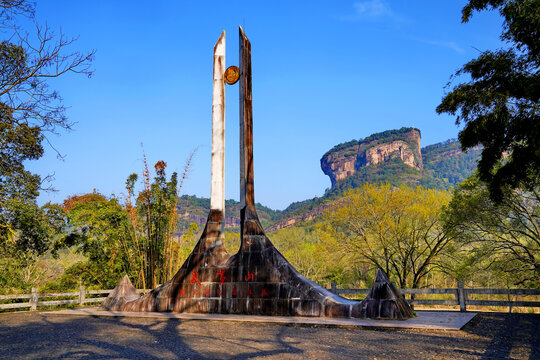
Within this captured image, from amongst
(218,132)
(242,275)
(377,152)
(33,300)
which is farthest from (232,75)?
(377,152)

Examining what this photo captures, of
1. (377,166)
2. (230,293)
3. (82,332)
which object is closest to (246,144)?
(230,293)

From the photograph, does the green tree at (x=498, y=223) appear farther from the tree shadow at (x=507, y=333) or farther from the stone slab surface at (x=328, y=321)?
the stone slab surface at (x=328, y=321)

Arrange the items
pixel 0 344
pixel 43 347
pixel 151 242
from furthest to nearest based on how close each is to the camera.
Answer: pixel 151 242
pixel 0 344
pixel 43 347

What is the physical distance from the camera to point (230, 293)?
10.5m

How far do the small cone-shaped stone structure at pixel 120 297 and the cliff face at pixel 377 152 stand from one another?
541 feet

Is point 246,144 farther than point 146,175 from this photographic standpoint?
No

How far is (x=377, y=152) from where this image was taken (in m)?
176

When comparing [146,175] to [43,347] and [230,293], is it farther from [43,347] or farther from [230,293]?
[43,347]

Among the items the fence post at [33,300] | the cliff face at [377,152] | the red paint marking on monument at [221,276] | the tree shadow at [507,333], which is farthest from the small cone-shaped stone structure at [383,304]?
the cliff face at [377,152]

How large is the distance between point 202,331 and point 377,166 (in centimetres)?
16396

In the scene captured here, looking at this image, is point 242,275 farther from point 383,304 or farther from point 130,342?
point 130,342

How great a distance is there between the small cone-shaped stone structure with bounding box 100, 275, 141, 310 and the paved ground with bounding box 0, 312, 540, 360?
2514mm

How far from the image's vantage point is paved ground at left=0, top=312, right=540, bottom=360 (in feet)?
18.7

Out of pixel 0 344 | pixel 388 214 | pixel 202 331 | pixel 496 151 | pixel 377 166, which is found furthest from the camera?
pixel 377 166
